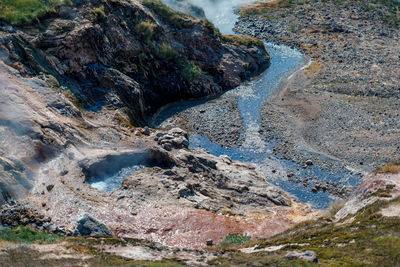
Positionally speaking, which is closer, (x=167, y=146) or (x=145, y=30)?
(x=167, y=146)

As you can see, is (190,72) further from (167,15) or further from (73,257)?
(73,257)

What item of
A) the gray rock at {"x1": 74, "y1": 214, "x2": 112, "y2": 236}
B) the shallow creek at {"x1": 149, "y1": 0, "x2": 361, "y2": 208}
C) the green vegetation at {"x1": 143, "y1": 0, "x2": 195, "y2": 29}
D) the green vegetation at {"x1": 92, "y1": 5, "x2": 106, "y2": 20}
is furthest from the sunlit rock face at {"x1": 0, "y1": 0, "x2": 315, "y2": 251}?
the green vegetation at {"x1": 143, "y1": 0, "x2": 195, "y2": 29}

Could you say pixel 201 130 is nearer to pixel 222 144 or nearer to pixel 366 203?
pixel 222 144

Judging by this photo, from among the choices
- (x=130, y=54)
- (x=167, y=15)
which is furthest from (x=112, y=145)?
(x=167, y=15)

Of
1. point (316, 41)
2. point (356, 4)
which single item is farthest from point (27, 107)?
point (356, 4)

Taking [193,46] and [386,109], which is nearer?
[386,109]

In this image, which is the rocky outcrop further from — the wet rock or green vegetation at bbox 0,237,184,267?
green vegetation at bbox 0,237,184,267
